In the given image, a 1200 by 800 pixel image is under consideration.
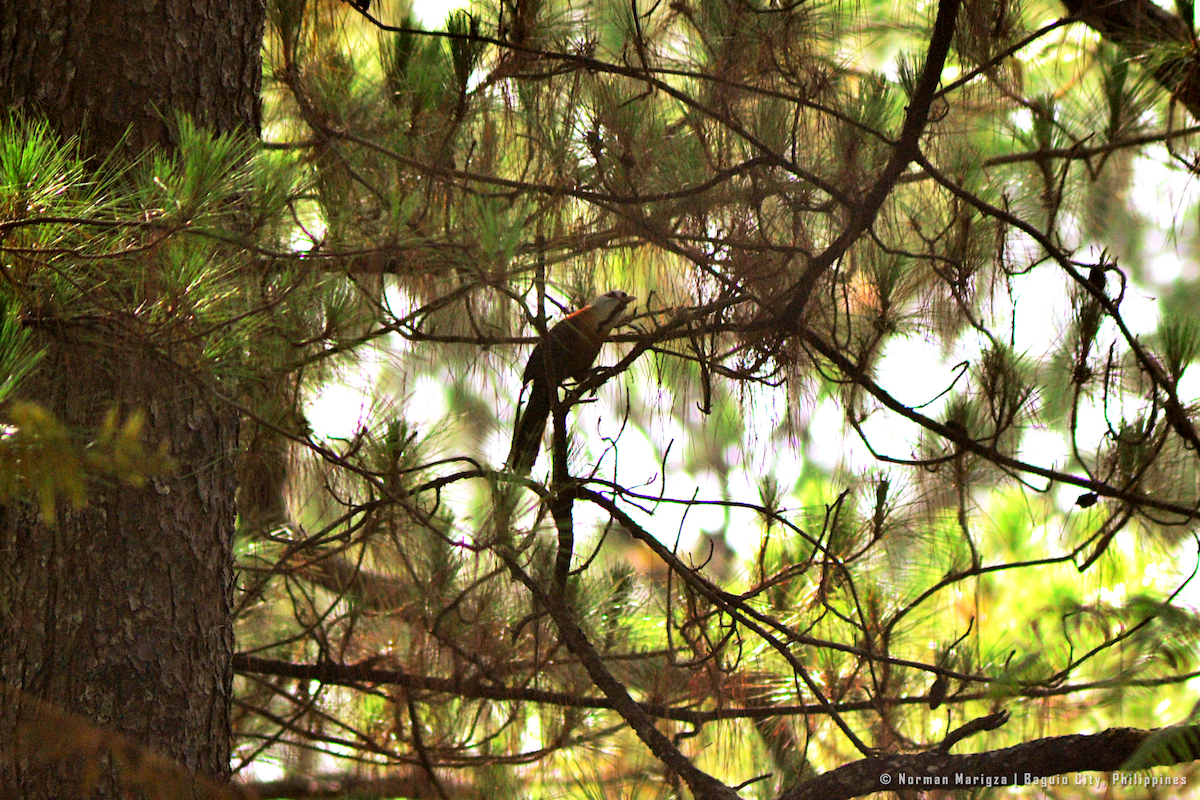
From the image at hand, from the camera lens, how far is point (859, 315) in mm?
2133

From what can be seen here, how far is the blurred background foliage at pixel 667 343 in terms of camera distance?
165cm

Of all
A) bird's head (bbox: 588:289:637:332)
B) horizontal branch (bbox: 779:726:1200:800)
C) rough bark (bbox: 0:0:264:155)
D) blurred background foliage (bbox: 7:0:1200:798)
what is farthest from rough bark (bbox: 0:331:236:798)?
horizontal branch (bbox: 779:726:1200:800)

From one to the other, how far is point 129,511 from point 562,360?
1026 mm

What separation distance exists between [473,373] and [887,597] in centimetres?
110

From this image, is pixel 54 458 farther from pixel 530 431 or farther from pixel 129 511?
pixel 530 431

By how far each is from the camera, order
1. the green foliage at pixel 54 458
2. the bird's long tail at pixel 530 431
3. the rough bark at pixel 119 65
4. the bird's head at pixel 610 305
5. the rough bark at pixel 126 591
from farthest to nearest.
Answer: the bird's head at pixel 610 305, the bird's long tail at pixel 530 431, the rough bark at pixel 119 65, the rough bark at pixel 126 591, the green foliage at pixel 54 458

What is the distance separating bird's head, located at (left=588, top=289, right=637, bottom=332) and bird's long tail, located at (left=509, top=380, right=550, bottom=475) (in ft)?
0.68

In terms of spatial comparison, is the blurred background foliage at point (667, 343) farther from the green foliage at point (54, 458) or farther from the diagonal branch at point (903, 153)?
the green foliage at point (54, 458)

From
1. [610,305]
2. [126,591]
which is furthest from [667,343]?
[126,591]

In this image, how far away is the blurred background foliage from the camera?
64.9 inches

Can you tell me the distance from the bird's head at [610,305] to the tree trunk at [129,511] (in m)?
0.81

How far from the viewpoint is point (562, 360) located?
2328mm

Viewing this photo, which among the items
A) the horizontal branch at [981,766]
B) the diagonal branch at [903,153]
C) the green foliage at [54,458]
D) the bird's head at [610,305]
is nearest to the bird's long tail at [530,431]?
the bird's head at [610,305]

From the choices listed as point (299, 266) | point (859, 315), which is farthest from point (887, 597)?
point (299, 266)
